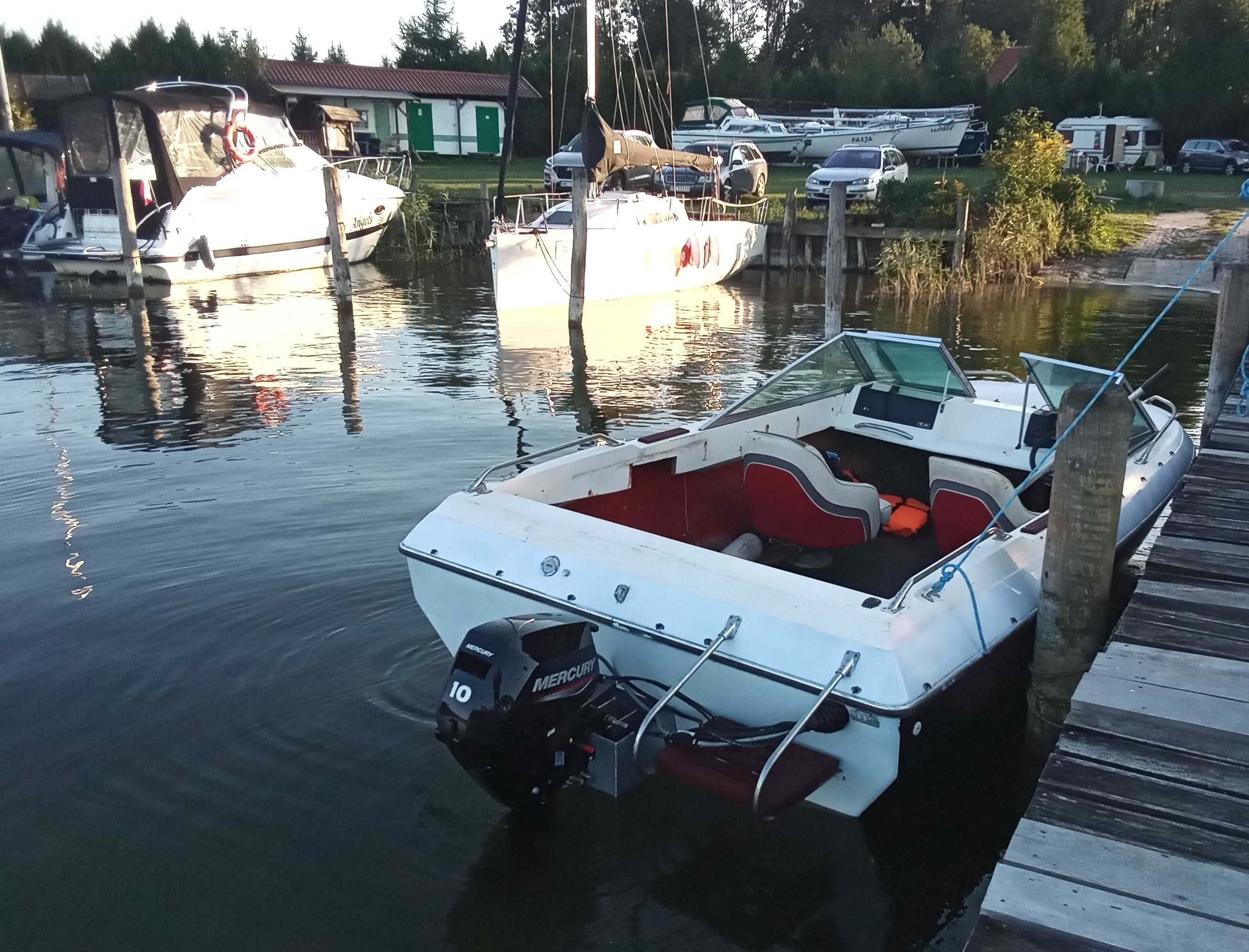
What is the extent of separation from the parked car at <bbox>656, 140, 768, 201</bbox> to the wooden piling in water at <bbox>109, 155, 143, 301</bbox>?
953 cm

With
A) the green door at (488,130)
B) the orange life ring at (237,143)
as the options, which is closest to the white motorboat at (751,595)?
the orange life ring at (237,143)

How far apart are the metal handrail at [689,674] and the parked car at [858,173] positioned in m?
20.1

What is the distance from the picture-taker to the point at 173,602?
660 cm

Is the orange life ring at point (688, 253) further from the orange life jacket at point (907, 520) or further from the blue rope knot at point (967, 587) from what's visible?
the blue rope knot at point (967, 587)

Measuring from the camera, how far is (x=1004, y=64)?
44.9 metres

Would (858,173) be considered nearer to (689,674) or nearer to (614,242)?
(614,242)

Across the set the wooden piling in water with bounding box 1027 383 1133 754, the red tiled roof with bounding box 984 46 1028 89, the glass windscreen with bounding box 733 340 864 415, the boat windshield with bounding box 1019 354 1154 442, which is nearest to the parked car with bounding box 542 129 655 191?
the glass windscreen with bounding box 733 340 864 415

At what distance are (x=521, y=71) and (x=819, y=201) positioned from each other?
23.1 m

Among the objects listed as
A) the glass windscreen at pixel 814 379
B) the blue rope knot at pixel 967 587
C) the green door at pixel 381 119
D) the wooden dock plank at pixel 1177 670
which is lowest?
the wooden dock plank at pixel 1177 670

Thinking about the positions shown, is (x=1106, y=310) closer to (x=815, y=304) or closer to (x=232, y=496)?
(x=815, y=304)

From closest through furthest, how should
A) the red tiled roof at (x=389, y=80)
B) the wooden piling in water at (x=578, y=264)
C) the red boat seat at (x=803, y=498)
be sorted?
1. the red boat seat at (x=803, y=498)
2. the wooden piling in water at (x=578, y=264)
3. the red tiled roof at (x=389, y=80)

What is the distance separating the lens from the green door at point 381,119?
1608 inches

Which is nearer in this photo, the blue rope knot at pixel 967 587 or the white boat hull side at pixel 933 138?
the blue rope knot at pixel 967 587

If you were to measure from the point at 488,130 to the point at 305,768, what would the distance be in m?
40.2
